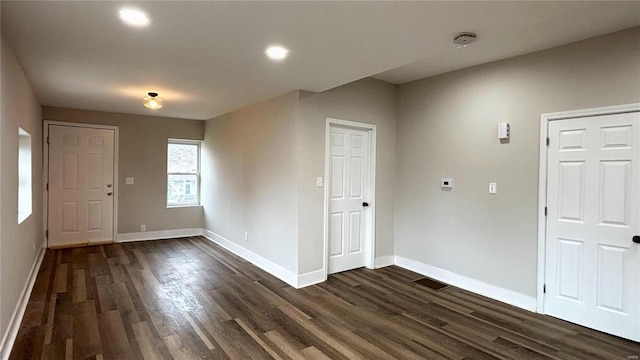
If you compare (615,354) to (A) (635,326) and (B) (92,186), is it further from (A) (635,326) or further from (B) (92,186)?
(B) (92,186)

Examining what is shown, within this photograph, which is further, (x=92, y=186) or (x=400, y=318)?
(x=92, y=186)

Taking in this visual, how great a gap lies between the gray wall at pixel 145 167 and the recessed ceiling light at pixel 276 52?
4.31m

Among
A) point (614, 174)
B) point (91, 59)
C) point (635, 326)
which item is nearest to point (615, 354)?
point (635, 326)

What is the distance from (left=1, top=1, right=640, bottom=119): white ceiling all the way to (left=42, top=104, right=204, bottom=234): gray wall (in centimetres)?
196

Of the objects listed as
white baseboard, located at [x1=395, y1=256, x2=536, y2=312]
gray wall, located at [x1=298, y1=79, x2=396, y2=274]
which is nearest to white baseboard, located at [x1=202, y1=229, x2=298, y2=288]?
gray wall, located at [x1=298, y1=79, x2=396, y2=274]

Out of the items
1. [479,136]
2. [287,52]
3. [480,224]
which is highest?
[287,52]

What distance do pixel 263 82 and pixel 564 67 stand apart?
117 inches

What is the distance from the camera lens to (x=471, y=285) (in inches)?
154

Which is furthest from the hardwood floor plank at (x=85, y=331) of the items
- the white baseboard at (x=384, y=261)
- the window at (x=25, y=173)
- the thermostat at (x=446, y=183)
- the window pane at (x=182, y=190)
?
the thermostat at (x=446, y=183)

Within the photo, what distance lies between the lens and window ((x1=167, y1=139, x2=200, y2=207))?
6598 millimetres

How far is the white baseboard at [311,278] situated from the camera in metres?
3.97

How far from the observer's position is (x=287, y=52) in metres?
2.74

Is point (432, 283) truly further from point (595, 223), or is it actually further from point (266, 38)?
point (266, 38)

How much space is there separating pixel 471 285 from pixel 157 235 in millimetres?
5420
